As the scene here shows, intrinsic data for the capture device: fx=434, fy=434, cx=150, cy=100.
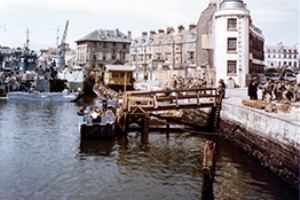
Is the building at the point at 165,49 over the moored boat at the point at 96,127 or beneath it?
over

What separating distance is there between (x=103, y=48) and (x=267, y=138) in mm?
89544

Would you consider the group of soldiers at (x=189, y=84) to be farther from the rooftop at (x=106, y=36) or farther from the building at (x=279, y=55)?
the building at (x=279, y=55)

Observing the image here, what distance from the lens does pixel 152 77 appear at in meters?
89.3

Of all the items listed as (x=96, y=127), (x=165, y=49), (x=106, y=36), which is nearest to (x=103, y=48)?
(x=106, y=36)

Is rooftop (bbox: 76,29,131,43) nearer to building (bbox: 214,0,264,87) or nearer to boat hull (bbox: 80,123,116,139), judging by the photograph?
building (bbox: 214,0,264,87)

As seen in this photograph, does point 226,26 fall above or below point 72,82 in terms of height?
above

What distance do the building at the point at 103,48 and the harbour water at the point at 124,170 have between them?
3089 inches

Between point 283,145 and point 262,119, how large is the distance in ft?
12.3

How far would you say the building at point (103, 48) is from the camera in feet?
347

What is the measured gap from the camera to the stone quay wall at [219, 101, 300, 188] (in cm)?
1631

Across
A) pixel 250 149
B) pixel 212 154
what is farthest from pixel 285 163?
pixel 250 149

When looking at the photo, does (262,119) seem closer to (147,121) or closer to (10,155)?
(147,121)

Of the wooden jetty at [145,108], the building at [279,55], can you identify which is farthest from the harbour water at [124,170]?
the building at [279,55]

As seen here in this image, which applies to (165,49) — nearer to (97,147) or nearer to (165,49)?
(165,49)
